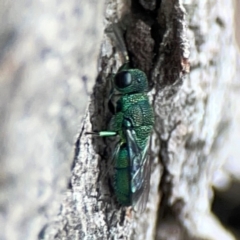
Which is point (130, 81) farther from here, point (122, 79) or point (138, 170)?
point (138, 170)

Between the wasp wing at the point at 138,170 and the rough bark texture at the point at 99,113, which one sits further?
the wasp wing at the point at 138,170

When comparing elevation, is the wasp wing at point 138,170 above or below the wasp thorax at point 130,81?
below

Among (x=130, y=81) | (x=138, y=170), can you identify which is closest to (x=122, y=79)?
(x=130, y=81)

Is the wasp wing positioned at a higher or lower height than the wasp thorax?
lower

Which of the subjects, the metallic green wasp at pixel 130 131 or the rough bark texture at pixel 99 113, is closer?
the rough bark texture at pixel 99 113

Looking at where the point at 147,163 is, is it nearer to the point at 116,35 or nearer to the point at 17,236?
the point at 116,35
